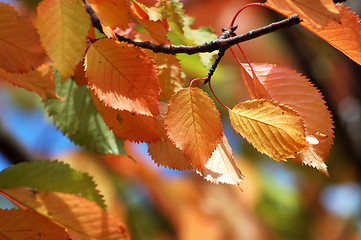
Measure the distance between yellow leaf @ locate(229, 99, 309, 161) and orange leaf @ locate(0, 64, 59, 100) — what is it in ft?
0.64

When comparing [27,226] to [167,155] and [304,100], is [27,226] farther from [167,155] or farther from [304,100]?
[304,100]

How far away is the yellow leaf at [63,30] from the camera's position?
412 millimetres

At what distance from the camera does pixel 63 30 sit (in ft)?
1.36

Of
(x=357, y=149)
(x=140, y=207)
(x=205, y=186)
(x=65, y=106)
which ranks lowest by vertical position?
(x=205, y=186)

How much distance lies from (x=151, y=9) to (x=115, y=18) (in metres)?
0.04

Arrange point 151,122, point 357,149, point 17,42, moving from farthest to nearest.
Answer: point 357,149 < point 151,122 < point 17,42

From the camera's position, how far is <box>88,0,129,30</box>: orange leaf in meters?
0.46

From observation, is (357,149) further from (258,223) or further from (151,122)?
(151,122)

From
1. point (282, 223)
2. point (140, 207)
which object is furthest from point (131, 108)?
point (282, 223)

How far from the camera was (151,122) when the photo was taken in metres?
0.54

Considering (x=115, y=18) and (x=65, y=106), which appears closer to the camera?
(x=115, y=18)

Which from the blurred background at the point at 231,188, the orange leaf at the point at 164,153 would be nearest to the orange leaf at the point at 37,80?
the orange leaf at the point at 164,153

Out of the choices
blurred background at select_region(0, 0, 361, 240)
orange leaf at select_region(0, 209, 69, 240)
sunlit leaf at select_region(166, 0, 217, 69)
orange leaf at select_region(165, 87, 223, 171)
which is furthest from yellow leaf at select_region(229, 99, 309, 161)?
blurred background at select_region(0, 0, 361, 240)

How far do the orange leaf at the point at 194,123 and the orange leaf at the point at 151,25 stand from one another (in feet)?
0.31
